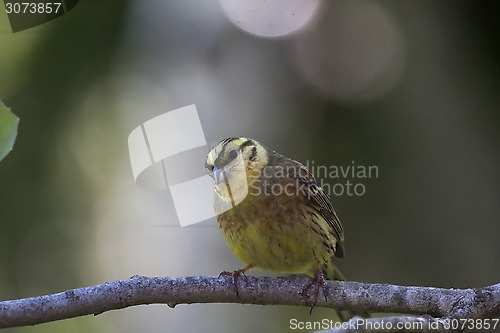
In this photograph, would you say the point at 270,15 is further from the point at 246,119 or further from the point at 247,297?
the point at 247,297

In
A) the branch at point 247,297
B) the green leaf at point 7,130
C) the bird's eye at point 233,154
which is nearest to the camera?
the green leaf at point 7,130

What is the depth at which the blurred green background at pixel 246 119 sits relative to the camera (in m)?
5.86

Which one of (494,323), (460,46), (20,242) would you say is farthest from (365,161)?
(20,242)

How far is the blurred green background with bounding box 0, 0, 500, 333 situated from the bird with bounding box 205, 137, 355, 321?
1589mm

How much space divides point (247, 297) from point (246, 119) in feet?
10.8

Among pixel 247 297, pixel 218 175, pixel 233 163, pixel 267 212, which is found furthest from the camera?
pixel 233 163

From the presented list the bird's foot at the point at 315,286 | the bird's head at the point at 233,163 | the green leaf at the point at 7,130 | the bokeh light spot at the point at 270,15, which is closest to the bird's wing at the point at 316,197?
the bird's head at the point at 233,163

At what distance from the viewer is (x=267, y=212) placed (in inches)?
156


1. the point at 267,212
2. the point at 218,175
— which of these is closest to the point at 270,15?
the point at 218,175

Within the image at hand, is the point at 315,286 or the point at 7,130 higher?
the point at 7,130

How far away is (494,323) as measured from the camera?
189 inches

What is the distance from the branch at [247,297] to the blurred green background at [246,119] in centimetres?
234

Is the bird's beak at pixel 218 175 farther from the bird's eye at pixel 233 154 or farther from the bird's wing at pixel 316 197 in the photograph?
the bird's wing at pixel 316 197

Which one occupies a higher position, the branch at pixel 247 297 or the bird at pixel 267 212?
the bird at pixel 267 212
